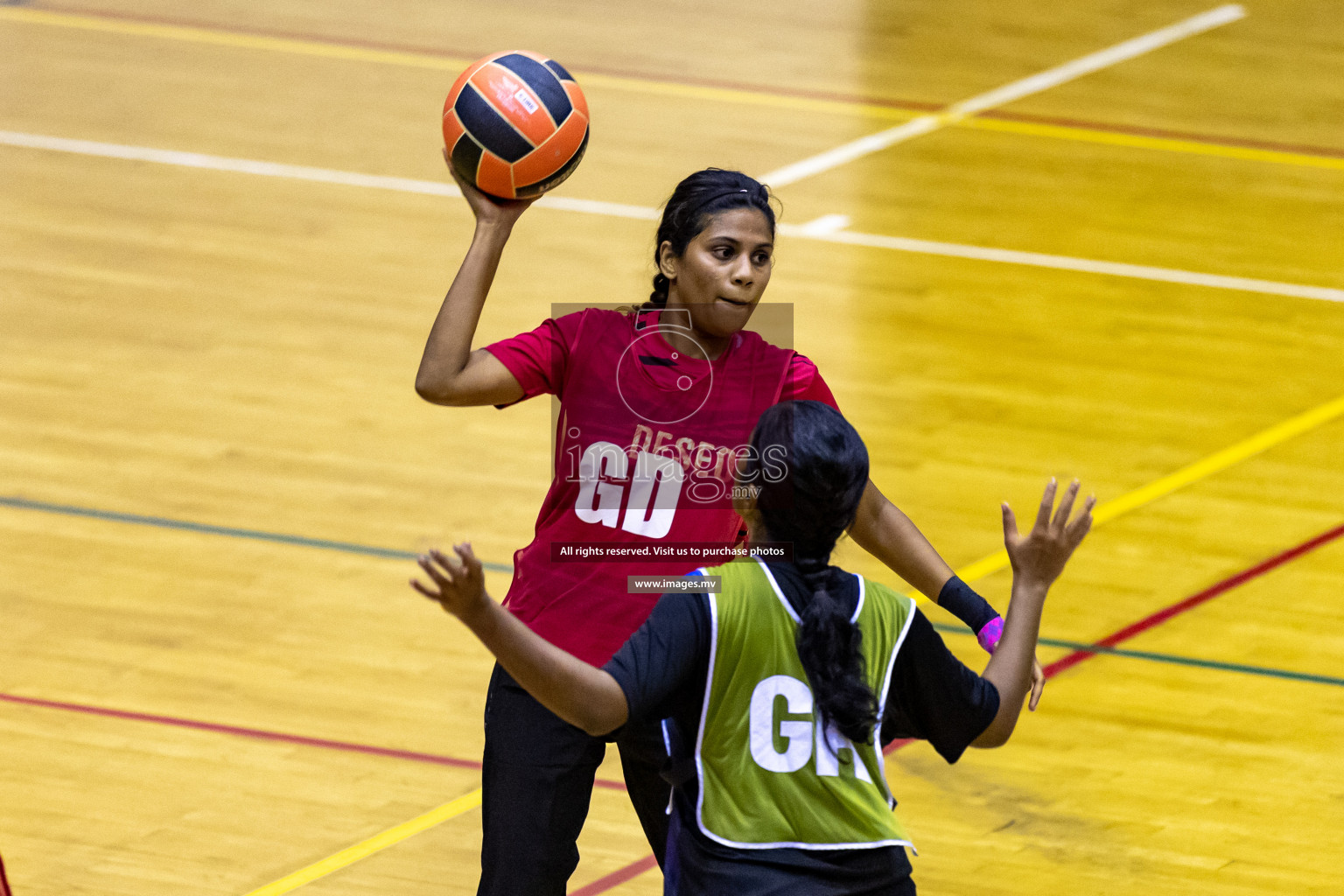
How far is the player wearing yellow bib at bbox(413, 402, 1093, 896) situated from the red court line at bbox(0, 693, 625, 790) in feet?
7.52

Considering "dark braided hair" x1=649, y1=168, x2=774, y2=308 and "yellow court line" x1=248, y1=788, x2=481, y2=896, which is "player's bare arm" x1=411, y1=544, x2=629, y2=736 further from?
"yellow court line" x1=248, y1=788, x2=481, y2=896

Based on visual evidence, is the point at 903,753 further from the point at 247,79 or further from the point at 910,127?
the point at 247,79

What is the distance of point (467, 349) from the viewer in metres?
3.17

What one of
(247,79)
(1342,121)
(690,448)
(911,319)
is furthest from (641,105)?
(690,448)

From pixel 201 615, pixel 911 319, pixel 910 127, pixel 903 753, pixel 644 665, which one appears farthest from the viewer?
pixel 910 127

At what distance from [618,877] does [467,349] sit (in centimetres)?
176

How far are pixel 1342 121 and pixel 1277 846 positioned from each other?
7036mm

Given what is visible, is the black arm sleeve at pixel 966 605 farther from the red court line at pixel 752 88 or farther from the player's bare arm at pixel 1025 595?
the red court line at pixel 752 88

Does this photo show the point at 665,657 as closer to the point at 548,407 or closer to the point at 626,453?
the point at 626,453

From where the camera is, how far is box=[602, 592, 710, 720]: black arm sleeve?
8.31ft

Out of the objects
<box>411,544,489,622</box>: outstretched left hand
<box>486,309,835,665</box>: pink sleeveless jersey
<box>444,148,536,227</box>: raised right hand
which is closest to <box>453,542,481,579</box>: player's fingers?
<box>411,544,489,622</box>: outstretched left hand

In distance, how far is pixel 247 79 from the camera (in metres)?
10.9

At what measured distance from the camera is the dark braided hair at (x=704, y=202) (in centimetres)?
330

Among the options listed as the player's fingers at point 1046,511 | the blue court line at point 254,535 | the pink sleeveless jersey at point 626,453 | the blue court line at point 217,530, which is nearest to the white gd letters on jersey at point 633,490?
the pink sleeveless jersey at point 626,453
